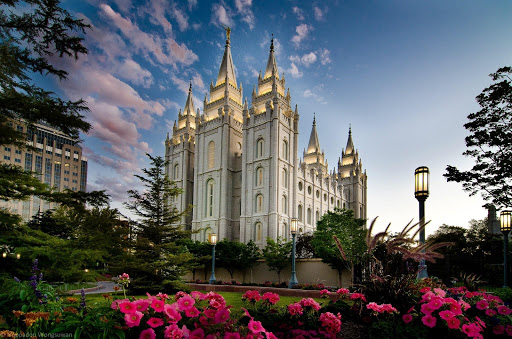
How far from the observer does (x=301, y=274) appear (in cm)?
3011

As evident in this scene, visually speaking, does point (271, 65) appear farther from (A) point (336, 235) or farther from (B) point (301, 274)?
(B) point (301, 274)

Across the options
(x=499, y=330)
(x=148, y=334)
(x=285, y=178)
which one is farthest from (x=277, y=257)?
(x=148, y=334)

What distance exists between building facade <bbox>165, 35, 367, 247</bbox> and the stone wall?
6108 mm

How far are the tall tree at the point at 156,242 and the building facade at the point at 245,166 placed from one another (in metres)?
24.2

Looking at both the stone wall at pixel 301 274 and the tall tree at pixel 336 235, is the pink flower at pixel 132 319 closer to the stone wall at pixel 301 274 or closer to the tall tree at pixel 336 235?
the tall tree at pixel 336 235

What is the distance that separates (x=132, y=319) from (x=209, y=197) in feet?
151

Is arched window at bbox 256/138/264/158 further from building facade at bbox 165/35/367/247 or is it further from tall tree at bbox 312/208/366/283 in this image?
tall tree at bbox 312/208/366/283

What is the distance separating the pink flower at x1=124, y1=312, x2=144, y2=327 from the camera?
3066 mm

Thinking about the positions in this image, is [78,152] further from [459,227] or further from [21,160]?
[459,227]

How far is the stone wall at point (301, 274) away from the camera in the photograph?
27620 mm

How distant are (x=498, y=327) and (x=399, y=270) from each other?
4.78 feet

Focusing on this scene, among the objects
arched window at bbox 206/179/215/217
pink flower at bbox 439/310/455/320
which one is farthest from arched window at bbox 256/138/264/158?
pink flower at bbox 439/310/455/320

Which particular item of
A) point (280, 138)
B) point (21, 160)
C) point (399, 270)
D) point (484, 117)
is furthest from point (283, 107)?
point (21, 160)

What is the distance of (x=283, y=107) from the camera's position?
158 ft
